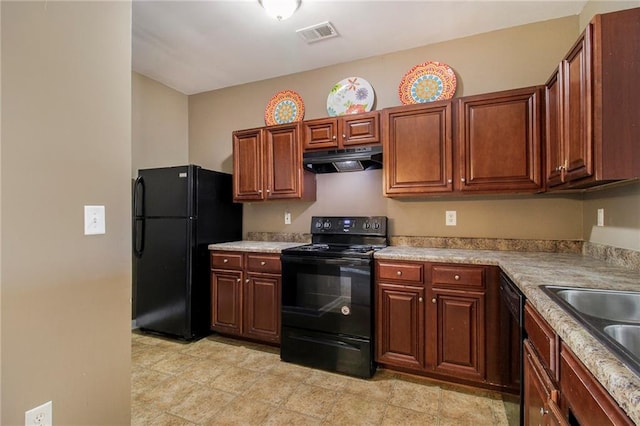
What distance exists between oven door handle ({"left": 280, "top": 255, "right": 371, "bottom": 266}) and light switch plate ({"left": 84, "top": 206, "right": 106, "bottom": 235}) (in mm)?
1427

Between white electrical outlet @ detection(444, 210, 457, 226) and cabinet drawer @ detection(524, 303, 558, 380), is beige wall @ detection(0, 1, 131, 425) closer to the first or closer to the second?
cabinet drawer @ detection(524, 303, 558, 380)

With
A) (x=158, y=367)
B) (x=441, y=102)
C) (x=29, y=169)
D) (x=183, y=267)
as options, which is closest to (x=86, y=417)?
(x=29, y=169)

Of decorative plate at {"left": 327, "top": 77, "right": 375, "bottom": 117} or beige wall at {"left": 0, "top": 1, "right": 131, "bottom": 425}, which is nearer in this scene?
beige wall at {"left": 0, "top": 1, "right": 131, "bottom": 425}

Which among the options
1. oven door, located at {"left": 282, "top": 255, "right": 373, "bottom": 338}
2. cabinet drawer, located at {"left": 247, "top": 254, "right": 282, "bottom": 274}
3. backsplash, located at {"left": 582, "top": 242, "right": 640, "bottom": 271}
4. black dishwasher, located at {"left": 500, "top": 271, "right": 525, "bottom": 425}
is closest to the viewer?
black dishwasher, located at {"left": 500, "top": 271, "right": 525, "bottom": 425}

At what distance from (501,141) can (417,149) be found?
59 centimetres

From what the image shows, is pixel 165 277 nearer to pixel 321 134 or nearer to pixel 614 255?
pixel 321 134

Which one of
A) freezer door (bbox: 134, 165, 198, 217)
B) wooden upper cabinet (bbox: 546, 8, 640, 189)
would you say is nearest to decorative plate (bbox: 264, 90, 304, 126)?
freezer door (bbox: 134, 165, 198, 217)

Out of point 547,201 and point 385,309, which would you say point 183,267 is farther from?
point 547,201

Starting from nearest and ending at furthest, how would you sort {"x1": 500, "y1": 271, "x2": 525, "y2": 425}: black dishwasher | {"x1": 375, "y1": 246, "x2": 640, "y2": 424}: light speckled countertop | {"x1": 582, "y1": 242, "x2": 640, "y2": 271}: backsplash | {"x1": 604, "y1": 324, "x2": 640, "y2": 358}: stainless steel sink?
{"x1": 375, "y1": 246, "x2": 640, "y2": 424}: light speckled countertop, {"x1": 604, "y1": 324, "x2": 640, "y2": 358}: stainless steel sink, {"x1": 500, "y1": 271, "x2": 525, "y2": 425}: black dishwasher, {"x1": 582, "y1": 242, "x2": 640, "y2": 271}: backsplash

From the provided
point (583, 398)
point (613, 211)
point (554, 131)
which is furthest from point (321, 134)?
point (583, 398)

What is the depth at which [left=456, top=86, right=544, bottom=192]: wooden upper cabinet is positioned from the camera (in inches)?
84.8

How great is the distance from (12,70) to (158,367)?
221 cm

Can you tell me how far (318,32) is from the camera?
8.40 ft

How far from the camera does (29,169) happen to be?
1.15m
